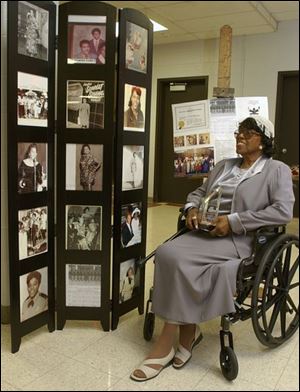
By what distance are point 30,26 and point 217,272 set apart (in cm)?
125

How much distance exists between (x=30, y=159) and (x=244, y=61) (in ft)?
3.70

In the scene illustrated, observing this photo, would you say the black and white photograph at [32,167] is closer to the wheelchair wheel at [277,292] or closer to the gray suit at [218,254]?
the gray suit at [218,254]

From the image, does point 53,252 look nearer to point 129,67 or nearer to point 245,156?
point 129,67

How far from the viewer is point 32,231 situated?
1.75 m

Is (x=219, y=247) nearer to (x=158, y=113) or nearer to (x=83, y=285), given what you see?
(x=83, y=285)

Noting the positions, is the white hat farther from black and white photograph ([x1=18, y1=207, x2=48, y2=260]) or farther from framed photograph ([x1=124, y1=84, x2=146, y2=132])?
black and white photograph ([x1=18, y1=207, x2=48, y2=260])

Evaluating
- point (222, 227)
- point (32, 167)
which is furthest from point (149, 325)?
point (32, 167)

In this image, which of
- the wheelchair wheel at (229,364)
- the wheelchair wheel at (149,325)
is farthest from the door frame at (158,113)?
the wheelchair wheel at (229,364)

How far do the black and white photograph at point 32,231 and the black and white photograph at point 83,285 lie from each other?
19 centimetres

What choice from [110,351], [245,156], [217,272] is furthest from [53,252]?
[245,156]

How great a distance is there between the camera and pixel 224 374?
1.64 metres

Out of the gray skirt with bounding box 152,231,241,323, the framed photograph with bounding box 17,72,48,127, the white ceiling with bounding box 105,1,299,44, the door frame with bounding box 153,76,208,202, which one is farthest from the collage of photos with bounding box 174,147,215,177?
the white ceiling with bounding box 105,1,299,44

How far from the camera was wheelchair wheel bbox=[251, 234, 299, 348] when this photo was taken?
1651 mm

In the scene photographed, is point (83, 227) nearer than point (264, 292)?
No
